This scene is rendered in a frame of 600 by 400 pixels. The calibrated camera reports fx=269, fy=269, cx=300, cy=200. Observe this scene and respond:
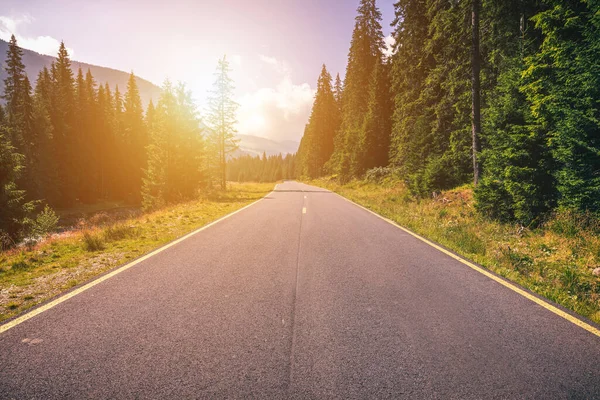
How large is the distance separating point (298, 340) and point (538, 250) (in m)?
7.28

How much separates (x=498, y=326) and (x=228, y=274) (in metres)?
4.07

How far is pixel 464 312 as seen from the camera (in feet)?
11.9

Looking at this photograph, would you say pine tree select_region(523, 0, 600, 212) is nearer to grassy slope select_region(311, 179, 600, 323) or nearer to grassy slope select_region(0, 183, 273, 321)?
grassy slope select_region(311, 179, 600, 323)

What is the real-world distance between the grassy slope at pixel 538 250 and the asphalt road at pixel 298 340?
0.94 meters

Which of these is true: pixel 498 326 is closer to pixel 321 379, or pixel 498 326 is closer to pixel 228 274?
pixel 321 379

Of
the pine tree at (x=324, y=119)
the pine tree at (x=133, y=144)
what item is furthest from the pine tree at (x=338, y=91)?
the pine tree at (x=133, y=144)

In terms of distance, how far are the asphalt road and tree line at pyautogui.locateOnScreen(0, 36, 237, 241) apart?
15505mm

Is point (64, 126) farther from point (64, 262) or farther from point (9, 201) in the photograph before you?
point (64, 262)

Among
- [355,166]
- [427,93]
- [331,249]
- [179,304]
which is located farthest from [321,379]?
[355,166]

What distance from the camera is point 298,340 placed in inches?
115

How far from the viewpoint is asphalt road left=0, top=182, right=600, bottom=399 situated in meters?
2.27

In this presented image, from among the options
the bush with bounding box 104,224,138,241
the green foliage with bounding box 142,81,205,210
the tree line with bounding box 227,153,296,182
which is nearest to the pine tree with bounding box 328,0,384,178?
the green foliage with bounding box 142,81,205,210

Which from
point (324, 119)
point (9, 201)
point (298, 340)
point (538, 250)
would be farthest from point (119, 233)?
point (324, 119)

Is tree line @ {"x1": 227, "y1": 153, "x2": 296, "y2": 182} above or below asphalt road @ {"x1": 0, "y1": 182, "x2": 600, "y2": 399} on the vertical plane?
above
